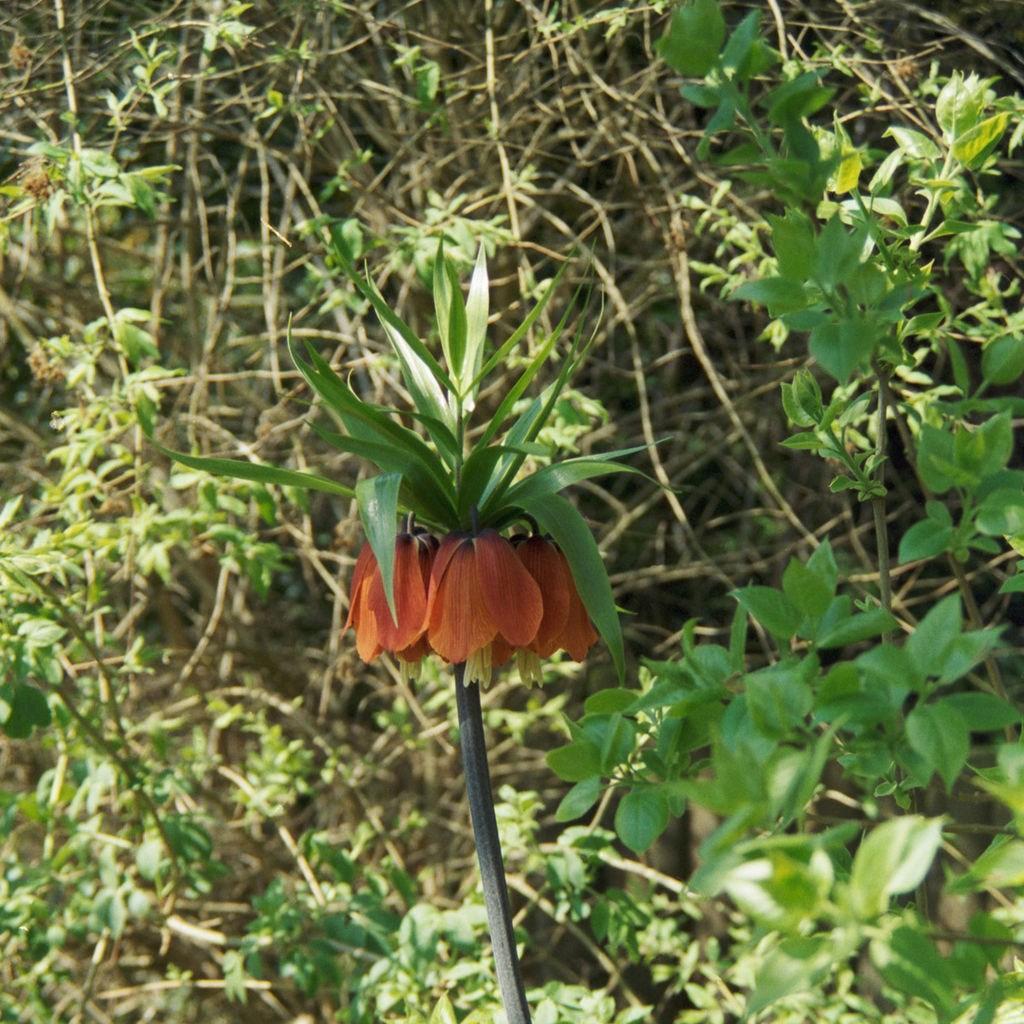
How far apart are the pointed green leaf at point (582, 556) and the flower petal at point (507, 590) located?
0.03m

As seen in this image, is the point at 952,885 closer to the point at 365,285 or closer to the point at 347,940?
the point at 365,285

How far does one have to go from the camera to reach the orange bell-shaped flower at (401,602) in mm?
1013

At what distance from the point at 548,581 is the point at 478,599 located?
71 mm

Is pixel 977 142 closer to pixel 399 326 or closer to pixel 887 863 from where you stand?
pixel 399 326

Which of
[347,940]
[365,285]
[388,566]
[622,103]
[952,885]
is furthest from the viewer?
[622,103]

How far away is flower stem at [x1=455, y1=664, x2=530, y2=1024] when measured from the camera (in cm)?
104

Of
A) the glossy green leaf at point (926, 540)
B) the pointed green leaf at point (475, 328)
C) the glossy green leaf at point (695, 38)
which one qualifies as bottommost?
the pointed green leaf at point (475, 328)

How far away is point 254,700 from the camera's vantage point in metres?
2.65

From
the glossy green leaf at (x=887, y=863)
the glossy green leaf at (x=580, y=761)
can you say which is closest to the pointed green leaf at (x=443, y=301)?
the glossy green leaf at (x=580, y=761)

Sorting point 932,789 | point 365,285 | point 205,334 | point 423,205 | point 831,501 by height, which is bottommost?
point 932,789

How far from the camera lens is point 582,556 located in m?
1.00

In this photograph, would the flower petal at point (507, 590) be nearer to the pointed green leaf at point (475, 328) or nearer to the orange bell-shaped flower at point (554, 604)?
the orange bell-shaped flower at point (554, 604)

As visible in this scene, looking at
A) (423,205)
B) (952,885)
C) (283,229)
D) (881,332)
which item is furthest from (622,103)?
(952,885)

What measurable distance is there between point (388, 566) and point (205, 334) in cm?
178
